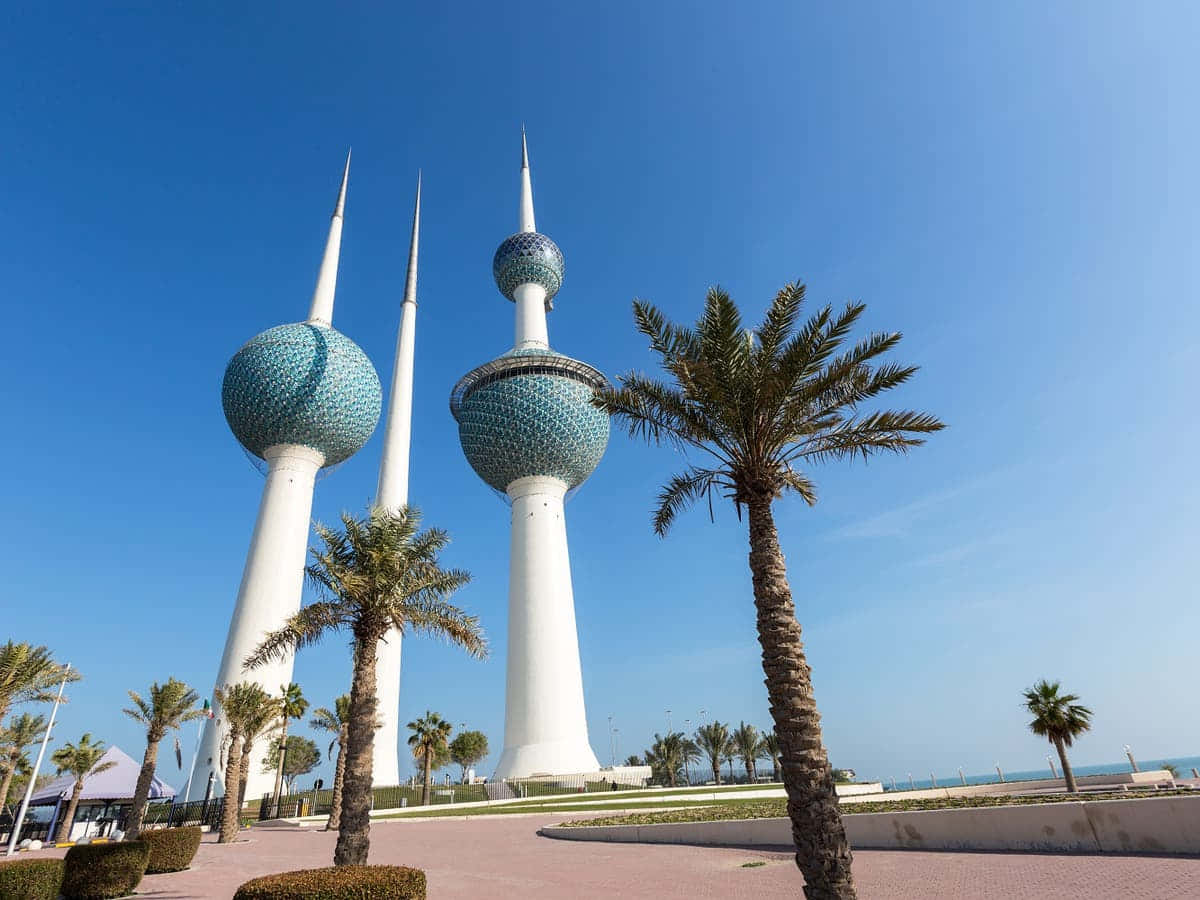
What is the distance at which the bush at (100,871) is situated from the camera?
475 inches

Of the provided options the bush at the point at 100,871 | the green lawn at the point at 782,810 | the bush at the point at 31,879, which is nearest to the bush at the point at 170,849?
the bush at the point at 100,871

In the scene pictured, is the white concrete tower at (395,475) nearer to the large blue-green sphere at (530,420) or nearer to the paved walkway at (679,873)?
the large blue-green sphere at (530,420)

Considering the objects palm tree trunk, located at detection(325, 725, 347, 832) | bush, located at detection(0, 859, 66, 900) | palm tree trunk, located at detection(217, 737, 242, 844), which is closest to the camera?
bush, located at detection(0, 859, 66, 900)

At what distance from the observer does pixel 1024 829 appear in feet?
37.7

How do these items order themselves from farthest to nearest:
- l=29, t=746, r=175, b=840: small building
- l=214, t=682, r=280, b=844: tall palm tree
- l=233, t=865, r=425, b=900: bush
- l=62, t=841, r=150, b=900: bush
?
l=29, t=746, r=175, b=840: small building
l=214, t=682, r=280, b=844: tall palm tree
l=62, t=841, r=150, b=900: bush
l=233, t=865, r=425, b=900: bush

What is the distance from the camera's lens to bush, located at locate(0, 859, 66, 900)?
10.2 metres

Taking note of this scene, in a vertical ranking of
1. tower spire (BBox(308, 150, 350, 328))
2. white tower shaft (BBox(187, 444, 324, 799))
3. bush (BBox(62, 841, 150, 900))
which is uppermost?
tower spire (BBox(308, 150, 350, 328))

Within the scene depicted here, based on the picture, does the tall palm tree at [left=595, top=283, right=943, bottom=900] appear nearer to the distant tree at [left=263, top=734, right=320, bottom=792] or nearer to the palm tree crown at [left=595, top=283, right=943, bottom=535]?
the palm tree crown at [left=595, top=283, right=943, bottom=535]

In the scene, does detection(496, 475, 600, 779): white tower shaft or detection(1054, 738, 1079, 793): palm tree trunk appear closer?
detection(1054, 738, 1079, 793): palm tree trunk

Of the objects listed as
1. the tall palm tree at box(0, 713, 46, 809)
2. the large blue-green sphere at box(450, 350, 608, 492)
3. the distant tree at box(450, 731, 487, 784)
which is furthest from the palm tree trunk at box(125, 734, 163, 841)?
the distant tree at box(450, 731, 487, 784)

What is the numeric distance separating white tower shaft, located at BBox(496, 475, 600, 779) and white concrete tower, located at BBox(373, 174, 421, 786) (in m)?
8.83

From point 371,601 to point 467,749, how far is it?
62687 millimetres

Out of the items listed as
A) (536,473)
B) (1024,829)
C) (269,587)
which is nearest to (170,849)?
(1024,829)

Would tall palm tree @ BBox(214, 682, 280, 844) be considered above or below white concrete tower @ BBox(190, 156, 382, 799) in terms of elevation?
below
